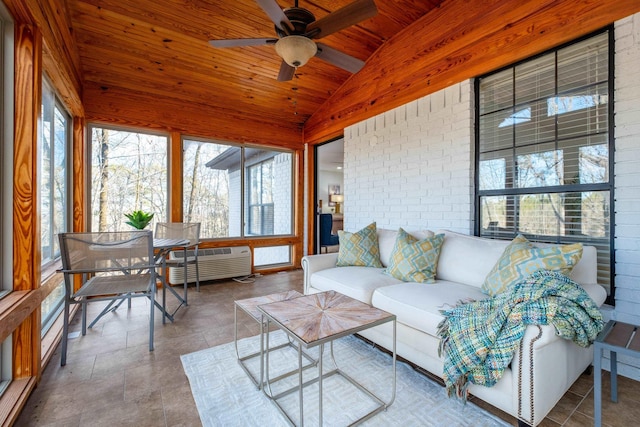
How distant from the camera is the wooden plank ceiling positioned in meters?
2.88

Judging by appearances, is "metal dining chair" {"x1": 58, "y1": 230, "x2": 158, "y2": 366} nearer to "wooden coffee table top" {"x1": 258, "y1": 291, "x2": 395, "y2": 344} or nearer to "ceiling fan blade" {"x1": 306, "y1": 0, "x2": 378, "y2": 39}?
"wooden coffee table top" {"x1": 258, "y1": 291, "x2": 395, "y2": 344}

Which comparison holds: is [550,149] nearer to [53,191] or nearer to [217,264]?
[217,264]

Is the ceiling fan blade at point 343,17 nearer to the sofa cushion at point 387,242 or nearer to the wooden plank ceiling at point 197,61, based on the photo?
the wooden plank ceiling at point 197,61

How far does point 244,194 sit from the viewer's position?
4.88m

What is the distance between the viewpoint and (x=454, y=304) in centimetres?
182

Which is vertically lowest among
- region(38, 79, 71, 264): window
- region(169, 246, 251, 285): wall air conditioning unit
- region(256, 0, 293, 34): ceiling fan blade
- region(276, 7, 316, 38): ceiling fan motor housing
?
region(169, 246, 251, 285): wall air conditioning unit

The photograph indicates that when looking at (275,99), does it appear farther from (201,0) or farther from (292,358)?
(292,358)

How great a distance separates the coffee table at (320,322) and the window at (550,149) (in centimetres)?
177

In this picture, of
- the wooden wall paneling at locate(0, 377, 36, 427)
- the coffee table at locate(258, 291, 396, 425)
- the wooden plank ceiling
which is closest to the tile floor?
the wooden wall paneling at locate(0, 377, 36, 427)

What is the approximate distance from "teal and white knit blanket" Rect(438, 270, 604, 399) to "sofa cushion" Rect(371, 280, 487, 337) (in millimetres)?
192

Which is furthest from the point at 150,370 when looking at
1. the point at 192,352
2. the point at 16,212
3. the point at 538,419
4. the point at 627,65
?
the point at 627,65

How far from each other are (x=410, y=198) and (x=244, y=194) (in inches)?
108

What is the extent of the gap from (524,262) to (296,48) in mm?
2092

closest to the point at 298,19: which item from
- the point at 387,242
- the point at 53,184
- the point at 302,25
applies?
the point at 302,25
